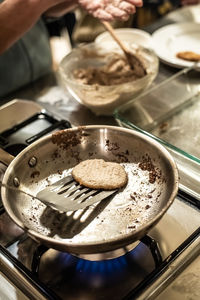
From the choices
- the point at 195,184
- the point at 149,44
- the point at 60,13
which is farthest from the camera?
the point at 149,44

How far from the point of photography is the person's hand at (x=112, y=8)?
37.6 inches

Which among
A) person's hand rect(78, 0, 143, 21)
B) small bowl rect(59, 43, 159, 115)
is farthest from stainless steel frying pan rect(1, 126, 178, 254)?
person's hand rect(78, 0, 143, 21)

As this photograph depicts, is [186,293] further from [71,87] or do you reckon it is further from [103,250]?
[71,87]

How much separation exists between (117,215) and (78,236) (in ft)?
0.27

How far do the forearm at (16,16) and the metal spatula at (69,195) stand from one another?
0.40 meters

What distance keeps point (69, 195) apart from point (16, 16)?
46 centimetres

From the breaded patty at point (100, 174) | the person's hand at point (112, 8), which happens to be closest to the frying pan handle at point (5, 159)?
the breaded patty at point (100, 174)

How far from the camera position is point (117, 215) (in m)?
0.69

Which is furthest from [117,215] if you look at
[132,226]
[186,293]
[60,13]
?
[60,13]

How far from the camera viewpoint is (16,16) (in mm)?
912

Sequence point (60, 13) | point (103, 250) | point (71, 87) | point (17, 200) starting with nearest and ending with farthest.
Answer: point (103, 250) < point (17, 200) < point (71, 87) < point (60, 13)

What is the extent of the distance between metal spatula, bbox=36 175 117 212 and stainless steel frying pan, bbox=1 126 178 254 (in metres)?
0.02

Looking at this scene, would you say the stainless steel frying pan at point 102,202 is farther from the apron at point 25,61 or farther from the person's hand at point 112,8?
the apron at point 25,61

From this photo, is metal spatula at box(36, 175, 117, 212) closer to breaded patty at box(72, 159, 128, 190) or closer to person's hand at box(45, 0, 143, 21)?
breaded patty at box(72, 159, 128, 190)
